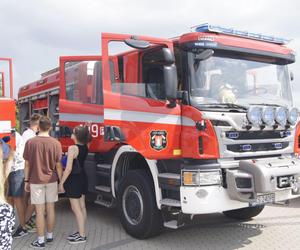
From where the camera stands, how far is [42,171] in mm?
5484

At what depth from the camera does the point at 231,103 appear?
5.36 metres

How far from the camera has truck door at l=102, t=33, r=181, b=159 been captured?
530 cm

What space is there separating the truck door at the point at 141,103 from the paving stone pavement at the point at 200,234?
1331 mm

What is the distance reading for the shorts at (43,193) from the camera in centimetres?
552

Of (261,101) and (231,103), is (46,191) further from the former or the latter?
(261,101)

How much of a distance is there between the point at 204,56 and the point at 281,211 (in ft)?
12.9

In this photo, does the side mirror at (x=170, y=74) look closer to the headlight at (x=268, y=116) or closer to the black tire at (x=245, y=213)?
the headlight at (x=268, y=116)

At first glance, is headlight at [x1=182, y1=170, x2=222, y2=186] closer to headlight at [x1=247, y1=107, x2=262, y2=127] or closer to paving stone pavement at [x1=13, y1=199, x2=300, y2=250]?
headlight at [x1=247, y1=107, x2=262, y2=127]

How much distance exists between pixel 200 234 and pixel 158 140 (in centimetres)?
176

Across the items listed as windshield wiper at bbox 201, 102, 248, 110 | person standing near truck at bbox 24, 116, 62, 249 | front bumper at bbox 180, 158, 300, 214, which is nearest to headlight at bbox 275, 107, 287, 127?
windshield wiper at bbox 201, 102, 248, 110

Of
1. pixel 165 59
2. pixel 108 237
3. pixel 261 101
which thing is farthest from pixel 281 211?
pixel 165 59

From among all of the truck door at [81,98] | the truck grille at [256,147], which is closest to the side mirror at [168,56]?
the truck grille at [256,147]

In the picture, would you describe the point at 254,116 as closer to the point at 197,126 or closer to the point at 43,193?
the point at 197,126

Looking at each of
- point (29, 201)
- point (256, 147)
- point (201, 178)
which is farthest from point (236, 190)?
point (29, 201)
